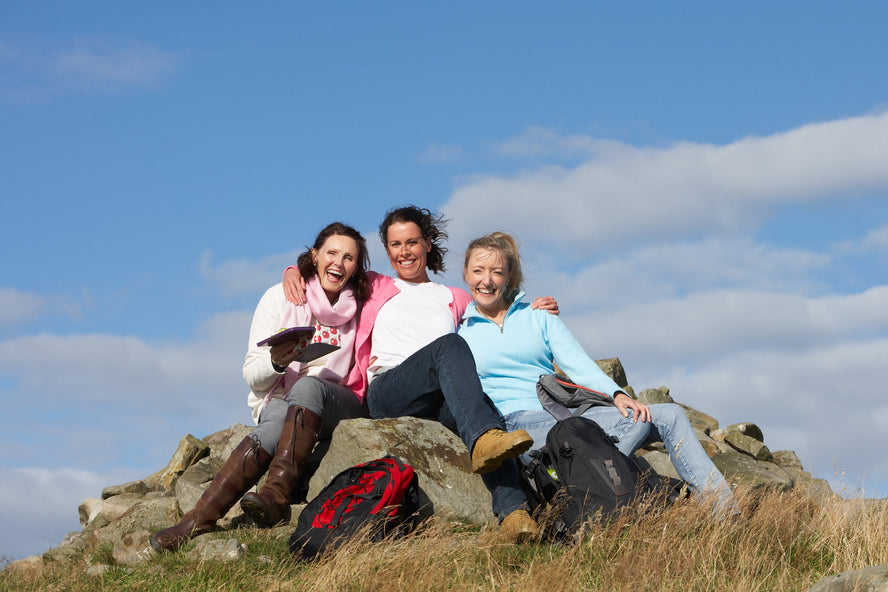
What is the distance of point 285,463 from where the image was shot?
6730 mm

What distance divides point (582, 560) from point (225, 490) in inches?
121

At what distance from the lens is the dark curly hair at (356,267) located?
7776 millimetres

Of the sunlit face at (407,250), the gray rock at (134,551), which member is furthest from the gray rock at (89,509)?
the sunlit face at (407,250)

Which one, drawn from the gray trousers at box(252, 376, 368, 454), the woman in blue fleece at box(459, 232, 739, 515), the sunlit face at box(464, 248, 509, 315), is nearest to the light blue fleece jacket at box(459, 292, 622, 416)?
the woman in blue fleece at box(459, 232, 739, 515)

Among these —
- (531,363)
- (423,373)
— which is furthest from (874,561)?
(423,373)

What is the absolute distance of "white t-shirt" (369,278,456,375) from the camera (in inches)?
293

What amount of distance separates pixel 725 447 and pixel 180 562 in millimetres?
7485

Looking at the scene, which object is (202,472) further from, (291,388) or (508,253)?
(508,253)

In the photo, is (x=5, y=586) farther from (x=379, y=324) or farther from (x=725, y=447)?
(x=725, y=447)

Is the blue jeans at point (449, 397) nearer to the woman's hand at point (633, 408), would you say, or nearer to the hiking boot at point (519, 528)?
the hiking boot at point (519, 528)

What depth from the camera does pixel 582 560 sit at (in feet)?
18.2

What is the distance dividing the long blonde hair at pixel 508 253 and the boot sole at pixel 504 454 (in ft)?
6.20

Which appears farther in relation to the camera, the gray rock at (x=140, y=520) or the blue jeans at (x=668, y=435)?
the gray rock at (x=140, y=520)

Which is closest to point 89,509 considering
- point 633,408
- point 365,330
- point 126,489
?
point 126,489
